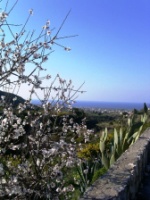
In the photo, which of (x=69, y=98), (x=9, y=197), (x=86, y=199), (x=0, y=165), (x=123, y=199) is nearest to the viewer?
(x=86, y=199)

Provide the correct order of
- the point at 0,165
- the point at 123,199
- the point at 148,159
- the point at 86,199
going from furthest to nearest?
the point at 148,159 < the point at 0,165 < the point at 123,199 < the point at 86,199

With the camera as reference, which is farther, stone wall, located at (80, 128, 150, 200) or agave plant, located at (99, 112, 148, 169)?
agave plant, located at (99, 112, 148, 169)

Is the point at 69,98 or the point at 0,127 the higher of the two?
the point at 69,98

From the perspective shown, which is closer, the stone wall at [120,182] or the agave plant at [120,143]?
the stone wall at [120,182]

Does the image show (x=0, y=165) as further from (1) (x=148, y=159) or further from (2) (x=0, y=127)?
(1) (x=148, y=159)

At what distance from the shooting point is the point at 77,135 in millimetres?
6406

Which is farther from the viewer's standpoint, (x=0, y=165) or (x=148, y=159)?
(x=148, y=159)

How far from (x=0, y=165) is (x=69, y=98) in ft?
5.76

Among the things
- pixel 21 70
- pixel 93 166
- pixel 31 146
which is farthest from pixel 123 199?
pixel 93 166

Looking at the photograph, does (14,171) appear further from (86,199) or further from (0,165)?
(86,199)

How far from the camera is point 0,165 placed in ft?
13.1

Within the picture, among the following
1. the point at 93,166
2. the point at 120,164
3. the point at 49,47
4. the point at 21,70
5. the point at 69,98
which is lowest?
the point at 93,166

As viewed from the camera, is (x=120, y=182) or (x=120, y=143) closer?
(x=120, y=182)

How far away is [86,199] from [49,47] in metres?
2.69
